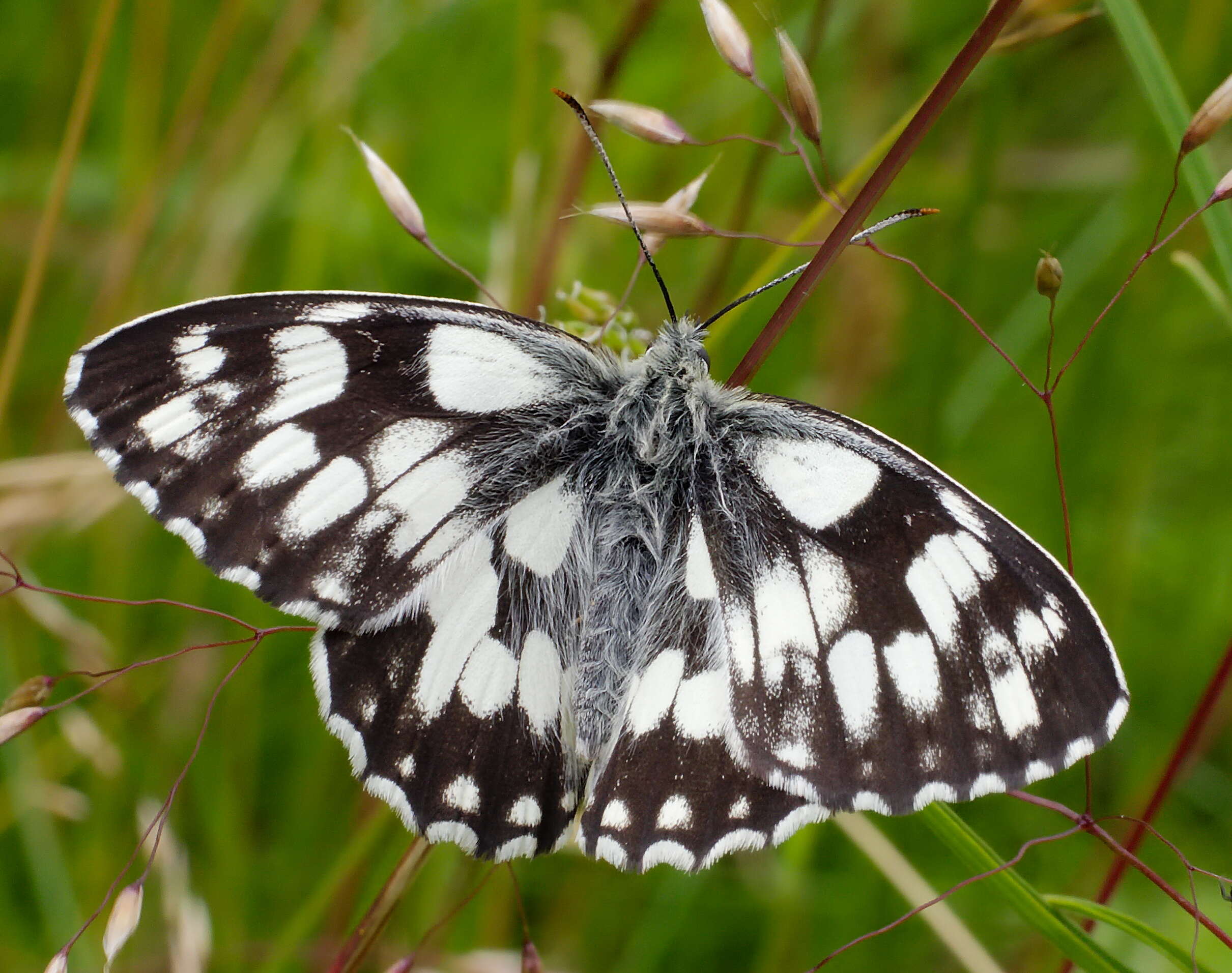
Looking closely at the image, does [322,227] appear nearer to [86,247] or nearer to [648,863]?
[86,247]

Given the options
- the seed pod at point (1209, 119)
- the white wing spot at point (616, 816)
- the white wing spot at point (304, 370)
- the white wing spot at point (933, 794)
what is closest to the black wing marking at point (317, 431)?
the white wing spot at point (304, 370)

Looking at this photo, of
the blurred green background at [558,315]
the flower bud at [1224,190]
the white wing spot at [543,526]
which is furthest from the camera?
the blurred green background at [558,315]

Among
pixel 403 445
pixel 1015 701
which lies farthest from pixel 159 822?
pixel 1015 701

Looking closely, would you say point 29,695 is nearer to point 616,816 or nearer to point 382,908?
point 382,908

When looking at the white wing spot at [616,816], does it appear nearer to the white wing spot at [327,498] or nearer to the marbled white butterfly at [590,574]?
the marbled white butterfly at [590,574]

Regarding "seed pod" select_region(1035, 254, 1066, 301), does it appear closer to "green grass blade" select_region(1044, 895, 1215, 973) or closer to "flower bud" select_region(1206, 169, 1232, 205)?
"flower bud" select_region(1206, 169, 1232, 205)

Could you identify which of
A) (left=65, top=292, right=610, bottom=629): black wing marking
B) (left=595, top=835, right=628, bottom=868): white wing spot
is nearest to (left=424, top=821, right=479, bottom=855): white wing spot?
(left=595, top=835, right=628, bottom=868): white wing spot
